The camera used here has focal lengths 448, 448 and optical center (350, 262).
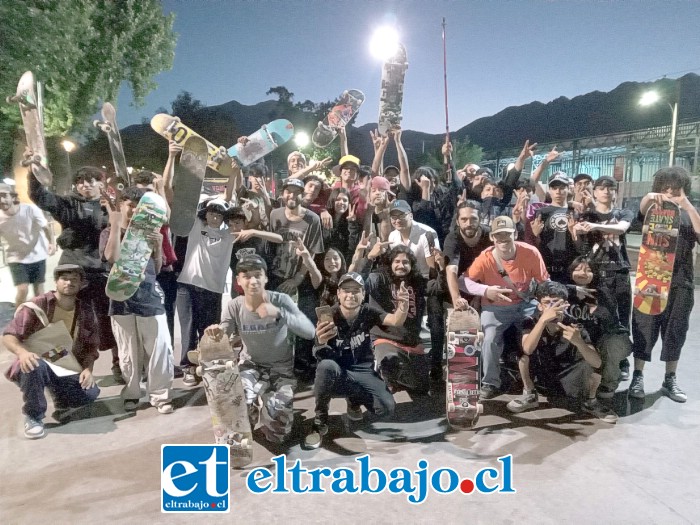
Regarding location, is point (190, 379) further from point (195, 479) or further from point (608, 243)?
point (608, 243)

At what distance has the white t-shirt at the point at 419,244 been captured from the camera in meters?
3.76

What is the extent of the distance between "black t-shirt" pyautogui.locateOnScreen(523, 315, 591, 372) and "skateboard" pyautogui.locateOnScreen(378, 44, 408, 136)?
9.19 feet

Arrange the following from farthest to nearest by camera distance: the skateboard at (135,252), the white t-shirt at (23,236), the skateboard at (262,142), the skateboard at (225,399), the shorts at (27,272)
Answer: the skateboard at (262,142)
the shorts at (27,272)
the white t-shirt at (23,236)
the skateboard at (135,252)
the skateboard at (225,399)

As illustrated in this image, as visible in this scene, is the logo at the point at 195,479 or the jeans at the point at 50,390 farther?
the jeans at the point at 50,390

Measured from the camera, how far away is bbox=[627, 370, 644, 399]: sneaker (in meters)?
3.33

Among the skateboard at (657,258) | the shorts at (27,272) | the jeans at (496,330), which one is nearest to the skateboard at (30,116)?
the shorts at (27,272)

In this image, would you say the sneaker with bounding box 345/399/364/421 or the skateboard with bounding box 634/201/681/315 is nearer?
the sneaker with bounding box 345/399/364/421

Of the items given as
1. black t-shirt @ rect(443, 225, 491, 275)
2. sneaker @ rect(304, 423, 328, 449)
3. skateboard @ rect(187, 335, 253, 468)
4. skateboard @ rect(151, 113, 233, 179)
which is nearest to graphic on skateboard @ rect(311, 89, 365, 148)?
skateboard @ rect(151, 113, 233, 179)

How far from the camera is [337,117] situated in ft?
18.1

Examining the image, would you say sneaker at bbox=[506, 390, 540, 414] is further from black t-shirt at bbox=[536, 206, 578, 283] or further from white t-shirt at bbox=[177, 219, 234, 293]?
white t-shirt at bbox=[177, 219, 234, 293]

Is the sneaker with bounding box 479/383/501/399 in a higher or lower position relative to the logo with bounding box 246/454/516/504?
lower

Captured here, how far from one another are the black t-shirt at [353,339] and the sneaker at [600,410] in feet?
4.99

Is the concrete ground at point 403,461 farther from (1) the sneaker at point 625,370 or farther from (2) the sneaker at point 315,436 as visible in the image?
(1) the sneaker at point 625,370

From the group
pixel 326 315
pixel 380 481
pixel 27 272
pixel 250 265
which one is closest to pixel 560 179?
pixel 326 315
